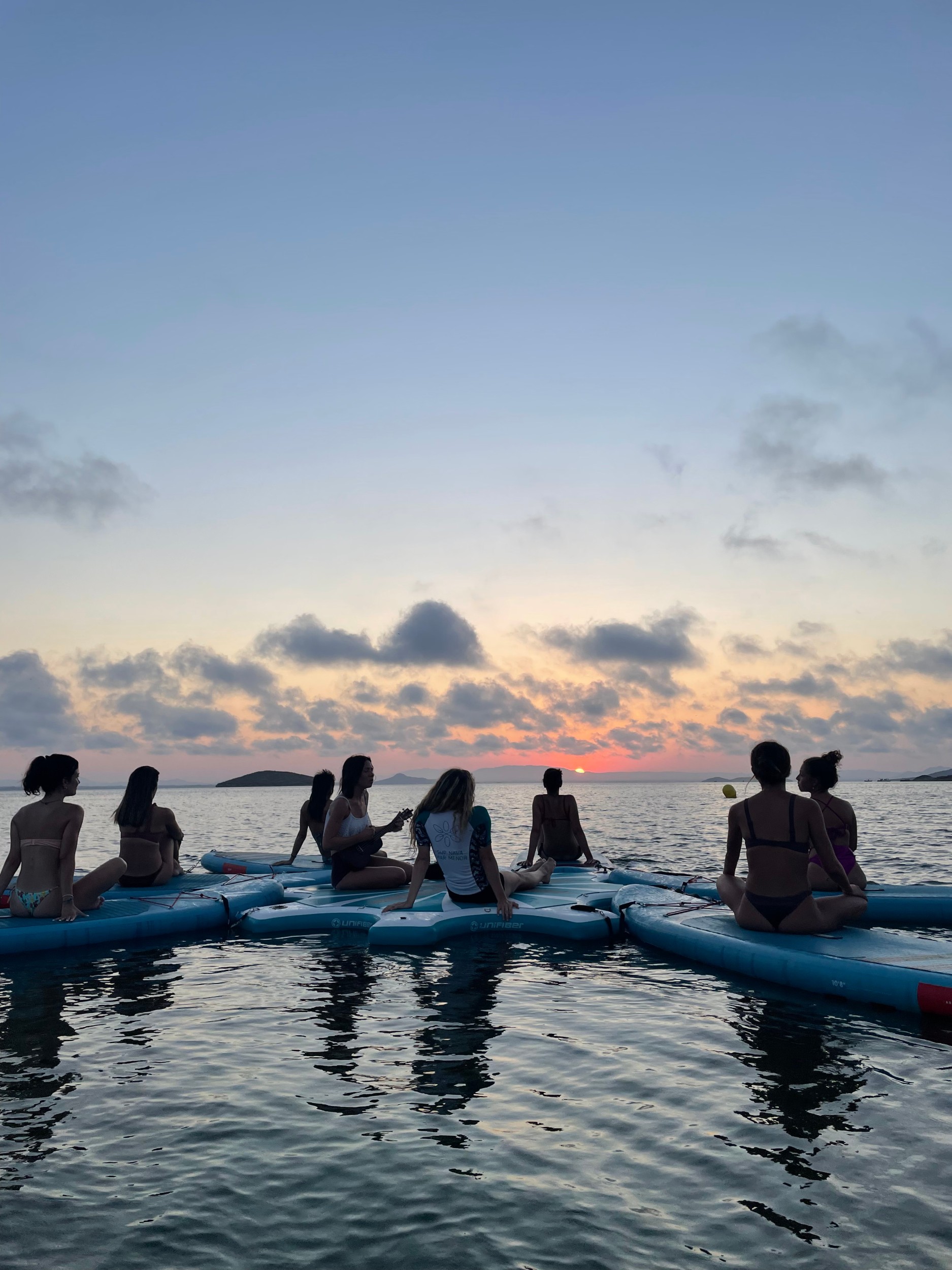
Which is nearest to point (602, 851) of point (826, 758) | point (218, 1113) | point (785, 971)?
point (826, 758)

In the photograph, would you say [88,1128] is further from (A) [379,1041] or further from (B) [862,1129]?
(B) [862,1129]

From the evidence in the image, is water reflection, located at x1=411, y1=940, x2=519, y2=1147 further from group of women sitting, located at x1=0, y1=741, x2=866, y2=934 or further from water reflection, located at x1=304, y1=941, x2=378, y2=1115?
group of women sitting, located at x1=0, y1=741, x2=866, y2=934

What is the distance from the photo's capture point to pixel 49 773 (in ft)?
37.0

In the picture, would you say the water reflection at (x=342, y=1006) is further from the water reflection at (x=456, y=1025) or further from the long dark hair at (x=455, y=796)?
the long dark hair at (x=455, y=796)

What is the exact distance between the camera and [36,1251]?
14.7ft

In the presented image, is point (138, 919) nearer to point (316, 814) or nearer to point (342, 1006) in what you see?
point (342, 1006)

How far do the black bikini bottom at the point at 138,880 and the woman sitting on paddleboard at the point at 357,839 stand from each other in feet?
9.67

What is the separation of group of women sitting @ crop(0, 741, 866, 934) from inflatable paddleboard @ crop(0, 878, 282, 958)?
0.22 meters

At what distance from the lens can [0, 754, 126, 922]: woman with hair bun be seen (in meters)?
11.3

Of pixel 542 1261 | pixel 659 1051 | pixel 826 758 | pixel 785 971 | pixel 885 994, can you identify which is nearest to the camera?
pixel 542 1261

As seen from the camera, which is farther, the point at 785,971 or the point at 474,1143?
the point at 785,971

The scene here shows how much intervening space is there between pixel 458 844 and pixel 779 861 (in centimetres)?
422

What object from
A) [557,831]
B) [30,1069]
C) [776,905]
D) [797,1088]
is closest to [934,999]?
[776,905]

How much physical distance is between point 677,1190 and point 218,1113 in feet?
10.3
